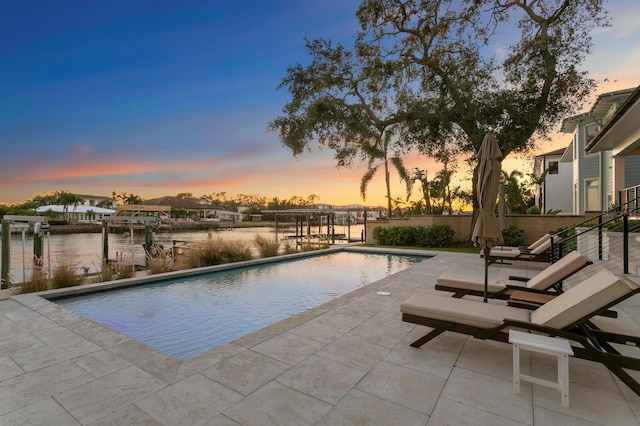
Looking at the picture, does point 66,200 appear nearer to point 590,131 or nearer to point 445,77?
point 445,77

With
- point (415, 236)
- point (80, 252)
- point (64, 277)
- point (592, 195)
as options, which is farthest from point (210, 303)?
point (592, 195)

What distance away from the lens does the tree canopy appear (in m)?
12.0

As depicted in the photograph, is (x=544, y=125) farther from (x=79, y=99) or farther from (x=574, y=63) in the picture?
(x=79, y=99)

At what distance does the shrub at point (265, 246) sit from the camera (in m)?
11.7

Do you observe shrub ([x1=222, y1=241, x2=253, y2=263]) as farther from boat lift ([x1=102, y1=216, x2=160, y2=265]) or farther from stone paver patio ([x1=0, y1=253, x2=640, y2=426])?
stone paver patio ([x1=0, y1=253, x2=640, y2=426])

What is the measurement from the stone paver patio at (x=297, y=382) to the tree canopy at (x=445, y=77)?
9.82m

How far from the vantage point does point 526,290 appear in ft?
14.6

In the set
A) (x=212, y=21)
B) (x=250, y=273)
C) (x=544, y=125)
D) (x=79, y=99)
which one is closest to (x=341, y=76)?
(x=212, y=21)

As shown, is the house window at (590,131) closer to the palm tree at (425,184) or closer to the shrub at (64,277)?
the palm tree at (425,184)

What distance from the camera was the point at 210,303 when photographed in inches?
251

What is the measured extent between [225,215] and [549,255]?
69.6 meters

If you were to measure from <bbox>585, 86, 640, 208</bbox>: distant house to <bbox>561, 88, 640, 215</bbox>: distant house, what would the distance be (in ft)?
4.48

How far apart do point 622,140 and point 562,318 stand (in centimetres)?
787

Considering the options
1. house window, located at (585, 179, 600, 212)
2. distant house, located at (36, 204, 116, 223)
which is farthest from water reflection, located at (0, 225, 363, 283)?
distant house, located at (36, 204, 116, 223)
